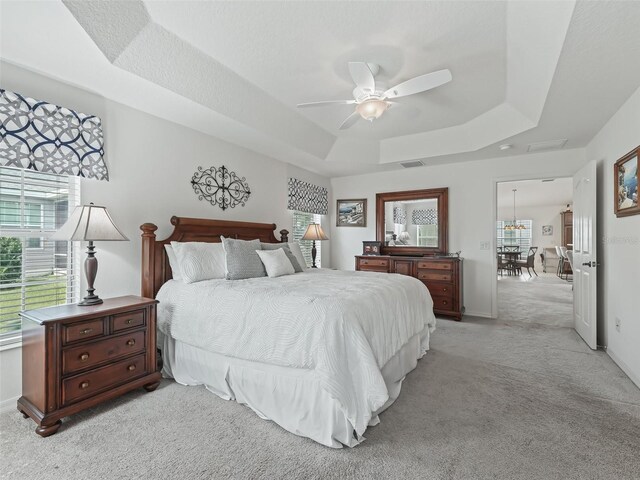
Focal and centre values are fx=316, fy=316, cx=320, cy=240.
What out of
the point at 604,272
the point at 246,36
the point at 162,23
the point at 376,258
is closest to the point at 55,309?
the point at 162,23

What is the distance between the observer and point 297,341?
200 cm

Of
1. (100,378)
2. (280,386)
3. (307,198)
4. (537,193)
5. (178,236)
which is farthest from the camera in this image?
(537,193)

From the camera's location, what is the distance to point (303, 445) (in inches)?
73.6

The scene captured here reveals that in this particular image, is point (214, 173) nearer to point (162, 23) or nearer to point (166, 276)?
point (166, 276)

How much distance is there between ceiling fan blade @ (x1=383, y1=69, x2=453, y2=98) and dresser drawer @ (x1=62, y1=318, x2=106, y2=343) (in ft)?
9.26

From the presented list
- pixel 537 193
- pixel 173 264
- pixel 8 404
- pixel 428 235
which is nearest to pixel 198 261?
pixel 173 264

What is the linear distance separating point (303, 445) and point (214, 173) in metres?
3.12

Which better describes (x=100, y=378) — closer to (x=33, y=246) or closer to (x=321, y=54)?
(x=33, y=246)

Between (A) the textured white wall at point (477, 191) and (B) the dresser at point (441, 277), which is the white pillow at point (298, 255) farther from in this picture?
(A) the textured white wall at point (477, 191)

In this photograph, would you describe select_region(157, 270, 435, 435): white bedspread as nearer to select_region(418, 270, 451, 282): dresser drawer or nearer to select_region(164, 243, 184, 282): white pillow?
select_region(164, 243, 184, 282): white pillow

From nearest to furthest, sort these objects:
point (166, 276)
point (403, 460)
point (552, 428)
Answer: point (403, 460) → point (552, 428) → point (166, 276)

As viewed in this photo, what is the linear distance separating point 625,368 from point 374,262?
127 inches

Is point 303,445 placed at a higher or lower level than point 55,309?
lower

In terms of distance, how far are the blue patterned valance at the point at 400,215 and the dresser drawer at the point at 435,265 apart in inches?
37.8
